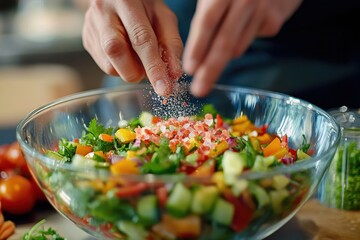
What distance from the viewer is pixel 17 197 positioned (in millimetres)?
1314

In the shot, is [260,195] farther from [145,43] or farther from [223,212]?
[145,43]

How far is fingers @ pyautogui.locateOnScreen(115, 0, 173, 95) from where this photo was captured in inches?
45.3

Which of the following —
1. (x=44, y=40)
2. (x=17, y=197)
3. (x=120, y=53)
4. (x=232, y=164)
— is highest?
(x=120, y=53)

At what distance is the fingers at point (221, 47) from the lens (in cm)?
95

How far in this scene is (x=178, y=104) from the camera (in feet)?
4.28

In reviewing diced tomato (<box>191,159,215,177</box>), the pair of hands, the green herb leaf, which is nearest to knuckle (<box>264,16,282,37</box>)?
the pair of hands

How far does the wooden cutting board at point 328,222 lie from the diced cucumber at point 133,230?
0.40 m

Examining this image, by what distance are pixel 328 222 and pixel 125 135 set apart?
17.5 inches

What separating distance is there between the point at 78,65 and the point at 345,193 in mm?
3014

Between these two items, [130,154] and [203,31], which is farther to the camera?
[130,154]

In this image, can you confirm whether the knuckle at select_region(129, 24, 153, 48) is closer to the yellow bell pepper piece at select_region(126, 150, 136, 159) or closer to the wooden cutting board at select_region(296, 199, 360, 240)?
the yellow bell pepper piece at select_region(126, 150, 136, 159)

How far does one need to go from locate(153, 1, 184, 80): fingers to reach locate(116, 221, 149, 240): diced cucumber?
1.15ft

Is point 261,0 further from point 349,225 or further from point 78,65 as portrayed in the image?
point 78,65

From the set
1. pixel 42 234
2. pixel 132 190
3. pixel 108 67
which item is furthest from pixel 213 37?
pixel 42 234
